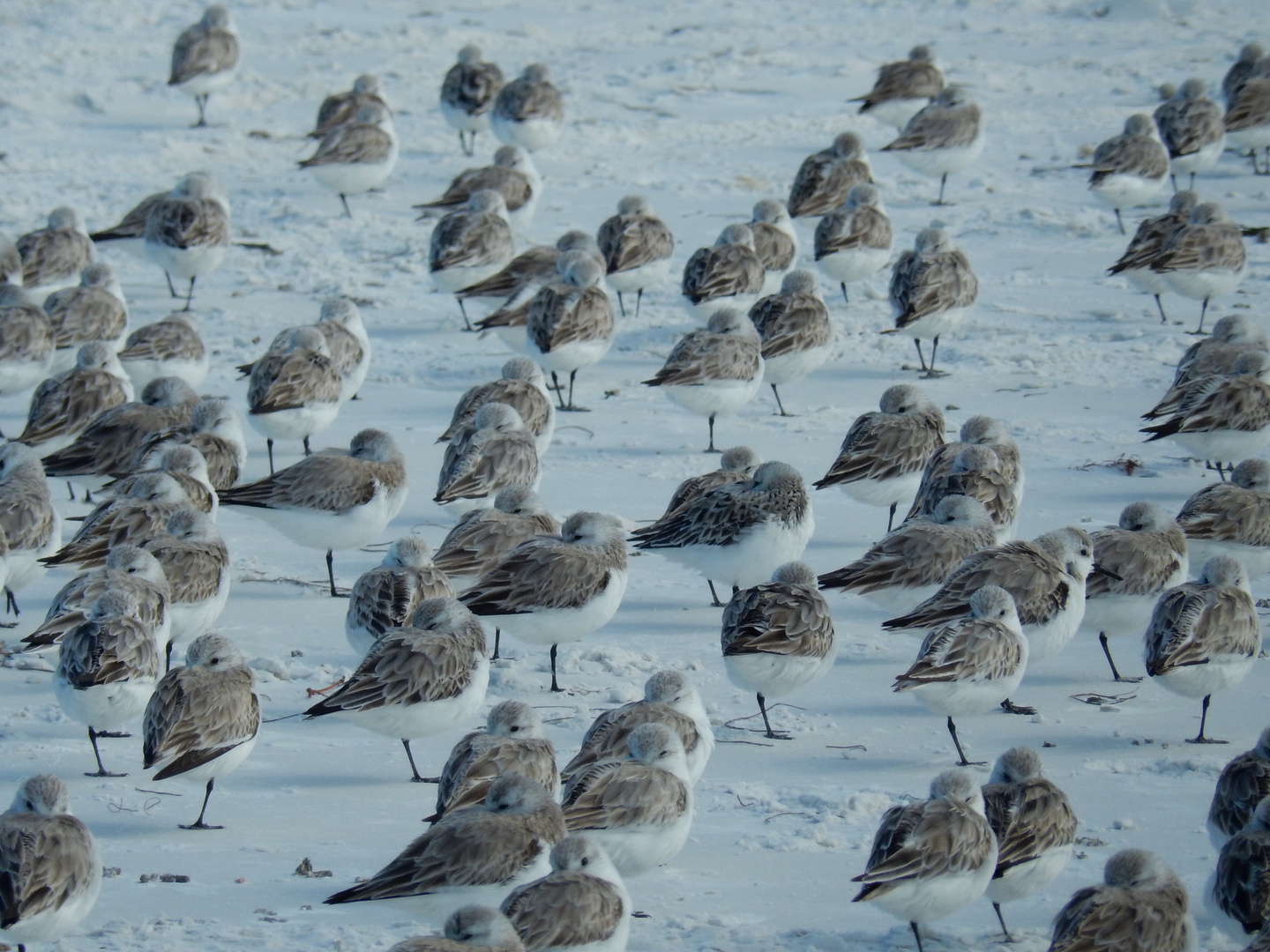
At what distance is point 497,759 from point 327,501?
364cm

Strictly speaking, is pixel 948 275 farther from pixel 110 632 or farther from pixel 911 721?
pixel 110 632

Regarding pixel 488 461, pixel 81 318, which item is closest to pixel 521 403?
pixel 488 461

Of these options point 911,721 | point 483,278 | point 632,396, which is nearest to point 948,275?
point 632,396

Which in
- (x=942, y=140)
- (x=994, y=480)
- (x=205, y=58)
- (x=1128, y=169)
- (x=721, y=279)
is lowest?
(x=994, y=480)

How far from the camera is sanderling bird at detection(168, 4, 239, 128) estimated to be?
20.4 m

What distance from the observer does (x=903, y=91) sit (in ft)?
65.3

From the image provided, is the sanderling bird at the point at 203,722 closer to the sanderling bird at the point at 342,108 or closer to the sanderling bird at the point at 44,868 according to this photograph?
the sanderling bird at the point at 44,868

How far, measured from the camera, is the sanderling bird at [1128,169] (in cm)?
1712

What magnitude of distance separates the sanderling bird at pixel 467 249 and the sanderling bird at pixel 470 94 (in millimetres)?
4237

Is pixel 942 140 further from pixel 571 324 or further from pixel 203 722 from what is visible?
pixel 203 722

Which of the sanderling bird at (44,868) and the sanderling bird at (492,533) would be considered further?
the sanderling bird at (492,533)

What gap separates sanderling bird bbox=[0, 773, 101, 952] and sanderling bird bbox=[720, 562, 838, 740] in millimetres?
3286

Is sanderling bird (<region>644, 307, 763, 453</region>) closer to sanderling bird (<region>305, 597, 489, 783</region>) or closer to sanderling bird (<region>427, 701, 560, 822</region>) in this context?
sanderling bird (<region>305, 597, 489, 783</region>)

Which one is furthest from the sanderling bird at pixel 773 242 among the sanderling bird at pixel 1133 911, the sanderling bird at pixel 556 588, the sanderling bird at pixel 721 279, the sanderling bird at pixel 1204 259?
the sanderling bird at pixel 1133 911
